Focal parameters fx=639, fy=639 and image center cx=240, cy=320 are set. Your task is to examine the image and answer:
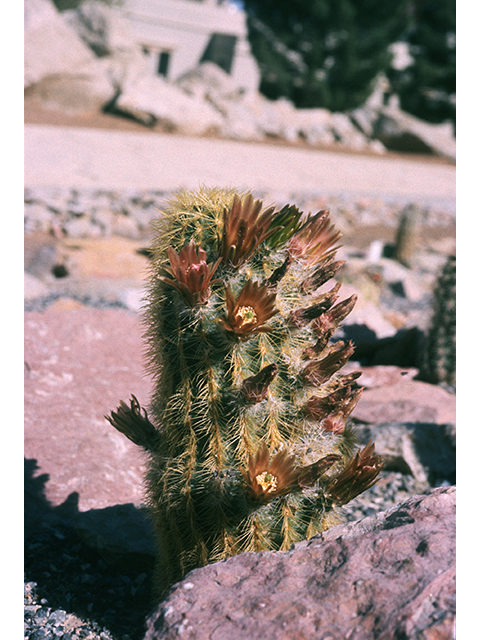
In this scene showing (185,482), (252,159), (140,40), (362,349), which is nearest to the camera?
(185,482)

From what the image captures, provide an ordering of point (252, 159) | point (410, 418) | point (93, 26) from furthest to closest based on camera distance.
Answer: point (93, 26) < point (252, 159) < point (410, 418)

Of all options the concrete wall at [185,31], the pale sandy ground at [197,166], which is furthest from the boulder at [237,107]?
the concrete wall at [185,31]

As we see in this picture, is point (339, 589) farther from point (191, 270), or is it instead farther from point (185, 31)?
point (185, 31)

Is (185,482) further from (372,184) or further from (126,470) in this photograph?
(372,184)

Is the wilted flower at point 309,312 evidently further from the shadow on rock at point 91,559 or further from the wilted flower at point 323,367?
the shadow on rock at point 91,559

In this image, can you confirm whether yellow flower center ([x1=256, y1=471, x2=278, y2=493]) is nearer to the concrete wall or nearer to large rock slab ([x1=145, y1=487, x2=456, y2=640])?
large rock slab ([x1=145, y1=487, x2=456, y2=640])

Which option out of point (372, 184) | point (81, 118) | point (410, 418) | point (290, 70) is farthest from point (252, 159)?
point (410, 418)
